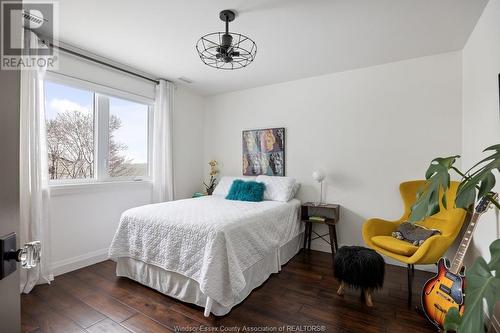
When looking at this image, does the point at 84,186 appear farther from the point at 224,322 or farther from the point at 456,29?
the point at 456,29

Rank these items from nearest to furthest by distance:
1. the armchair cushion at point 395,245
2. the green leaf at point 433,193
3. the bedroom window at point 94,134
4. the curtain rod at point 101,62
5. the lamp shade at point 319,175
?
1. the green leaf at point 433,193
2. the armchair cushion at point 395,245
3. the curtain rod at point 101,62
4. the bedroom window at point 94,134
5. the lamp shade at point 319,175

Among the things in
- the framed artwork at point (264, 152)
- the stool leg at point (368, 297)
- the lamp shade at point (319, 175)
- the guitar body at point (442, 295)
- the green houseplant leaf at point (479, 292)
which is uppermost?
the framed artwork at point (264, 152)

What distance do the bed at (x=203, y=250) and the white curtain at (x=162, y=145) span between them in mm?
916

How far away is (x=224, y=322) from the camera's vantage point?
1841mm

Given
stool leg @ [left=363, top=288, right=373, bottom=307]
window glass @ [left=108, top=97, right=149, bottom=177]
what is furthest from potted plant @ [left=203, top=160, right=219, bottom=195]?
stool leg @ [left=363, top=288, right=373, bottom=307]

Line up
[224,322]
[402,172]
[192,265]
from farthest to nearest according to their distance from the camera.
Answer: [402,172]
[192,265]
[224,322]

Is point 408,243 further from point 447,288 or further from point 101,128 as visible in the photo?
point 101,128

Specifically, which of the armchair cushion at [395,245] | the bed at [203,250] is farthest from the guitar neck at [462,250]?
the bed at [203,250]

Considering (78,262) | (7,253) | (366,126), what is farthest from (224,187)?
(7,253)

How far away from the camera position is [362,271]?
201cm

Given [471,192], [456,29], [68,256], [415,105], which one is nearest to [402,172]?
[415,105]

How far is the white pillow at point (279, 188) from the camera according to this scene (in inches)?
129

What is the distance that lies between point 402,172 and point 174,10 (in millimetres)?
2988

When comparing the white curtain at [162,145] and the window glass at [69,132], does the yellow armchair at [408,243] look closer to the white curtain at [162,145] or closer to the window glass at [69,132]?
the white curtain at [162,145]
